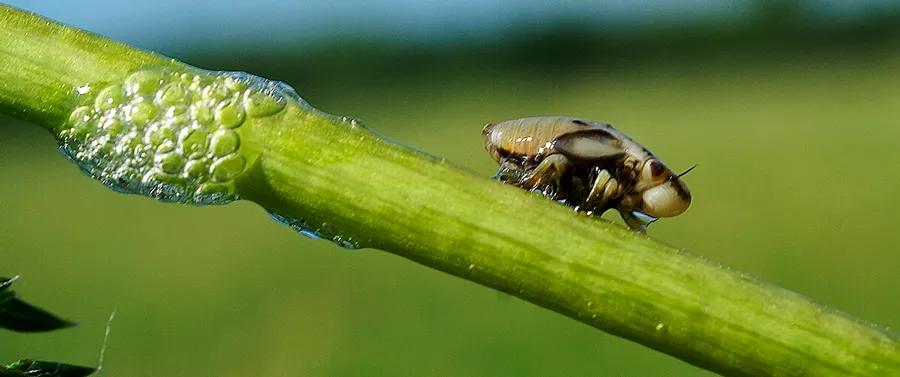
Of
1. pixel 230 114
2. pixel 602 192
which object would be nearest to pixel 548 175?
pixel 602 192

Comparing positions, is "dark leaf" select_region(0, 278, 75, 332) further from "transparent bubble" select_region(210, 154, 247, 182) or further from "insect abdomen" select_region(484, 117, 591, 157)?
"insect abdomen" select_region(484, 117, 591, 157)

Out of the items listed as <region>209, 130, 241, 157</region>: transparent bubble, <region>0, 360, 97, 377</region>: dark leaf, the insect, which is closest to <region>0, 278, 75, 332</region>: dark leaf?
<region>0, 360, 97, 377</region>: dark leaf

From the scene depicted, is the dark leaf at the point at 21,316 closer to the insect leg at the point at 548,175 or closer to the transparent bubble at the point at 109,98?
the transparent bubble at the point at 109,98

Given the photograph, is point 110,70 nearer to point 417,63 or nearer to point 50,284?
point 50,284

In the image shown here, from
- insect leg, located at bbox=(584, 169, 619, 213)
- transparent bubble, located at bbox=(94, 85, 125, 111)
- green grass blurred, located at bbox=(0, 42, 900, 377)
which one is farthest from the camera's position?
green grass blurred, located at bbox=(0, 42, 900, 377)

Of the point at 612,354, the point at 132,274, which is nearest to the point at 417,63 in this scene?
the point at 132,274

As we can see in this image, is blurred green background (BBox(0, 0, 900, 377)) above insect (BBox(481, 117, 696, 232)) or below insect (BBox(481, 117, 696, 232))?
below
